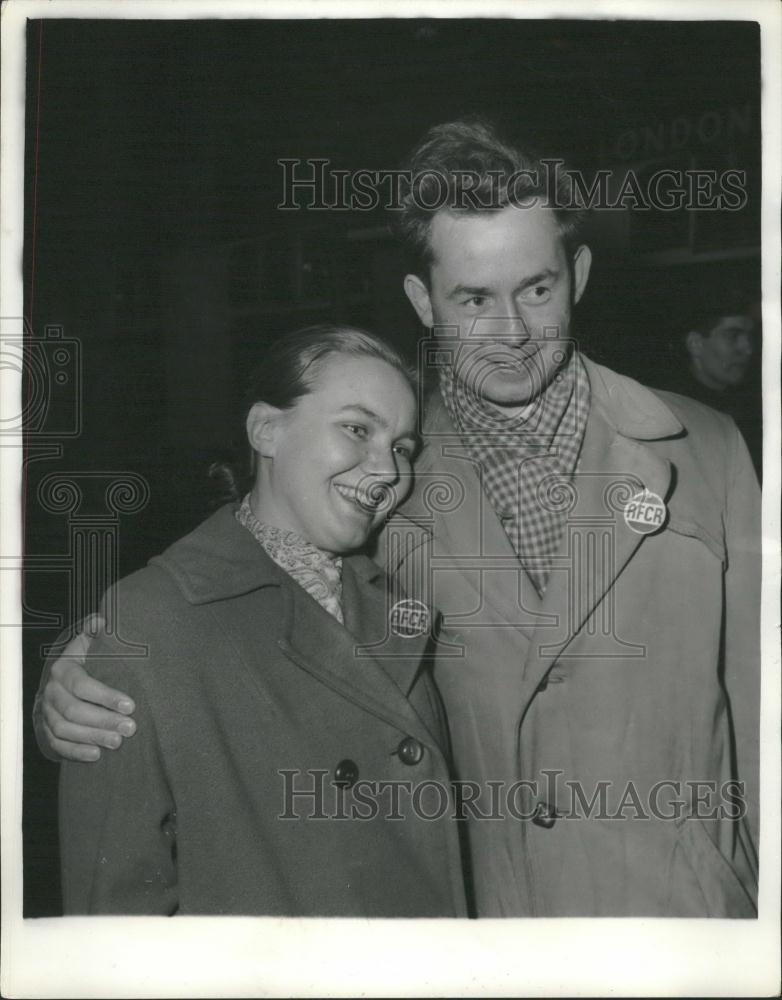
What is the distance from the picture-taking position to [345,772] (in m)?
1.56

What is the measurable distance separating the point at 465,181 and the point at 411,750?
0.94m

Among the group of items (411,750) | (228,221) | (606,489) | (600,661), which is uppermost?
(228,221)

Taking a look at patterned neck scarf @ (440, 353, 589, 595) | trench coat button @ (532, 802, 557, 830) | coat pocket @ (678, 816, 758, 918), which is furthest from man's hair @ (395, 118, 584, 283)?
coat pocket @ (678, 816, 758, 918)

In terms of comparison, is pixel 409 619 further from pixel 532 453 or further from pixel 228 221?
pixel 228 221

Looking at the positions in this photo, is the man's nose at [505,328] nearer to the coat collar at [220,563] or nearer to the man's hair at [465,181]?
the man's hair at [465,181]

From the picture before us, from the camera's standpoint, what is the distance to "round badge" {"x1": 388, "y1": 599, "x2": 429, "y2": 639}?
1.59m

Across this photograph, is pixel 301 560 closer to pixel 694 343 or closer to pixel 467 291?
pixel 467 291

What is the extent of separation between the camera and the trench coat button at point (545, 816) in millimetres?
1601

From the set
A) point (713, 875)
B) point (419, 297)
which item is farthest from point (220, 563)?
point (713, 875)

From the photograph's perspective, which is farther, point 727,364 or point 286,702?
point 727,364

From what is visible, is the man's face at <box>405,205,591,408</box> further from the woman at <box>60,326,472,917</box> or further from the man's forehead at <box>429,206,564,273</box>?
the woman at <box>60,326,472,917</box>

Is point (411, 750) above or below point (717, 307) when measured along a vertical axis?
below

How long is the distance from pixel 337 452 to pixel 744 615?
0.76 metres

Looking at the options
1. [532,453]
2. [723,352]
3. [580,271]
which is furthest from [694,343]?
[532,453]
